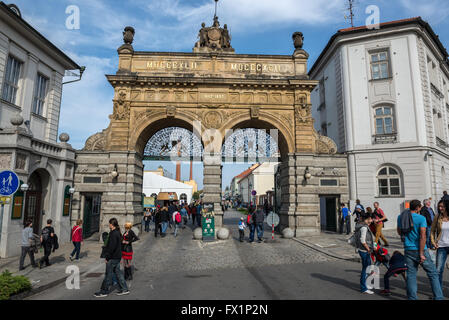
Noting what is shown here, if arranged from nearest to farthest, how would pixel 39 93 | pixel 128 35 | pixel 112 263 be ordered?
pixel 112 263 → pixel 39 93 → pixel 128 35

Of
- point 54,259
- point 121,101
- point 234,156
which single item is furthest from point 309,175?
point 54,259

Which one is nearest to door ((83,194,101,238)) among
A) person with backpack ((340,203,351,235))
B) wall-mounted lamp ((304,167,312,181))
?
wall-mounted lamp ((304,167,312,181))

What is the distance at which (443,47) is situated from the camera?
20.1 metres

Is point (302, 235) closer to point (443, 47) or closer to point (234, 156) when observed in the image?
point (234, 156)

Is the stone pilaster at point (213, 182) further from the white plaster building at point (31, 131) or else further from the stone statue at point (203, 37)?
the stone statue at point (203, 37)

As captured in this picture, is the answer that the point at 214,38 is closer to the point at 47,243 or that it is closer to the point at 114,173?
the point at 114,173

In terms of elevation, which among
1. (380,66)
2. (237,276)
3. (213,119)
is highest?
(380,66)

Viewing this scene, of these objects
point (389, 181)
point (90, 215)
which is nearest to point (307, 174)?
point (389, 181)

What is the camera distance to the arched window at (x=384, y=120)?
57.2 ft

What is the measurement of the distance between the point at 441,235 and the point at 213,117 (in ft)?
41.7

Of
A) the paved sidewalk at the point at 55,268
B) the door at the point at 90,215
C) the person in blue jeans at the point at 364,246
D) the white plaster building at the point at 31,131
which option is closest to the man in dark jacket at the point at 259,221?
the paved sidewalk at the point at 55,268

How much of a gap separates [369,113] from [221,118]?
365 inches

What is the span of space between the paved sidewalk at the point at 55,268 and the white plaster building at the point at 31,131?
1.54 m

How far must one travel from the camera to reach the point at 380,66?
18.2m
